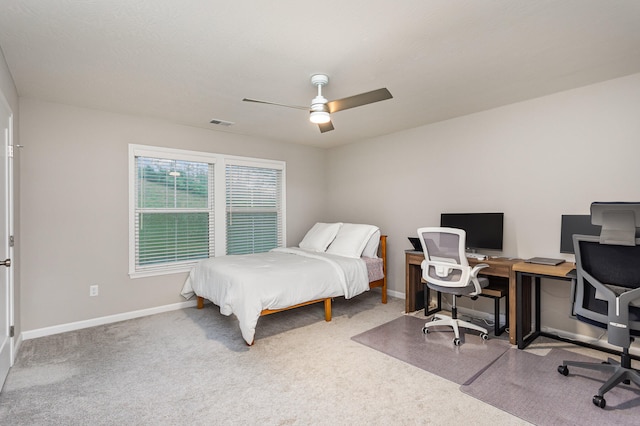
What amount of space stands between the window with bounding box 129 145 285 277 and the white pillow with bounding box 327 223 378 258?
3.75 feet

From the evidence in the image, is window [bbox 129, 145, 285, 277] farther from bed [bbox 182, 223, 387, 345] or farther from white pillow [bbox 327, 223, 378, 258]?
white pillow [bbox 327, 223, 378, 258]

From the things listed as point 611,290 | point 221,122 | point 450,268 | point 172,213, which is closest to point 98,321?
point 172,213

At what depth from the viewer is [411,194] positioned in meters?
4.66

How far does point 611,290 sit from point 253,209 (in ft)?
13.7

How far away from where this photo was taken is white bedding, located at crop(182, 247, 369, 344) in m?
3.10

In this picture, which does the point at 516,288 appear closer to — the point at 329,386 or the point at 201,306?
the point at 329,386

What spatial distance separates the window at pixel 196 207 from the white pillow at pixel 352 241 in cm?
114

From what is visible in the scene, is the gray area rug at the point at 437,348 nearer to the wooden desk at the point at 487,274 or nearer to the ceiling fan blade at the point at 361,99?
the wooden desk at the point at 487,274

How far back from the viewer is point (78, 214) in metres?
3.63

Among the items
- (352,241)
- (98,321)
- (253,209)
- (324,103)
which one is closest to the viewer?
(324,103)

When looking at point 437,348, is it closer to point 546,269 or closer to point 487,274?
point 487,274

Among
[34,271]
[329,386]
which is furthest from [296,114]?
[34,271]

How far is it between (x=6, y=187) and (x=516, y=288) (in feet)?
14.3

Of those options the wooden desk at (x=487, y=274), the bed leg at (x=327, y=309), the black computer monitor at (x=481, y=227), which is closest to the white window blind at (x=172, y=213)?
the bed leg at (x=327, y=309)
